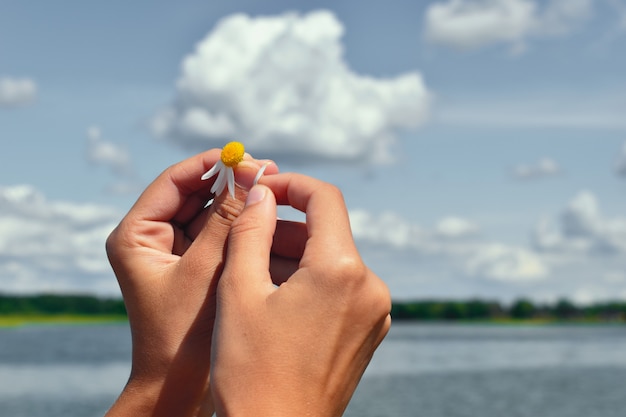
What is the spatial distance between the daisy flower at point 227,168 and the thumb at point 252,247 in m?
0.33

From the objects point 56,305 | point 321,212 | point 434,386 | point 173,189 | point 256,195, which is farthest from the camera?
point 56,305

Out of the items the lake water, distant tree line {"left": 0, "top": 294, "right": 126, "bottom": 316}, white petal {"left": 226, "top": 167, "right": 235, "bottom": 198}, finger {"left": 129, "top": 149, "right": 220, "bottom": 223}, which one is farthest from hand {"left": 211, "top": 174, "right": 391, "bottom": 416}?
distant tree line {"left": 0, "top": 294, "right": 126, "bottom": 316}

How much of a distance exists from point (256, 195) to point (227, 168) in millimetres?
351

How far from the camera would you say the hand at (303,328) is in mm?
2223

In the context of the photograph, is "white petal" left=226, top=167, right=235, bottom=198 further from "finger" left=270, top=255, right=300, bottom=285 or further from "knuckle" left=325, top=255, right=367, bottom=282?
"knuckle" left=325, top=255, right=367, bottom=282

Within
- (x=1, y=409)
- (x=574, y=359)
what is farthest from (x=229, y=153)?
(x=574, y=359)

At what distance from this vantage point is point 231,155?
301 centimetres

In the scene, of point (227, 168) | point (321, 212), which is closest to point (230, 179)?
point (227, 168)

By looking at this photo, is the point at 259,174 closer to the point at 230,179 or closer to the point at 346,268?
the point at 230,179

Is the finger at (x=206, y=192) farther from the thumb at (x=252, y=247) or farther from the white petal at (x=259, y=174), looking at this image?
the thumb at (x=252, y=247)

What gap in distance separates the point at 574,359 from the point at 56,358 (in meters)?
60.8

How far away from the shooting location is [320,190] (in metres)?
2.48

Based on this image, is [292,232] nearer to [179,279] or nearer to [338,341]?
[179,279]

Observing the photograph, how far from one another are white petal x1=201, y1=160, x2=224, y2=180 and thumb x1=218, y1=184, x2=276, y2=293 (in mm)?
386
